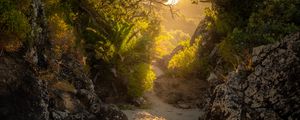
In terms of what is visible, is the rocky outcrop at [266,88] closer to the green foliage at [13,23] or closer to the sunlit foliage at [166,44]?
the green foliage at [13,23]

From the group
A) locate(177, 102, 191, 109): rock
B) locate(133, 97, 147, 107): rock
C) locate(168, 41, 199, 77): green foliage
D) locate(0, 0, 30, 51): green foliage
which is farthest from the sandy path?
locate(0, 0, 30, 51): green foliage

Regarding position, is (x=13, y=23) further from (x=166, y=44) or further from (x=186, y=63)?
(x=166, y=44)

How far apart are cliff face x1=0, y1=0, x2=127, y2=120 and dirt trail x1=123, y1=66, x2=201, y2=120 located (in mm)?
2646

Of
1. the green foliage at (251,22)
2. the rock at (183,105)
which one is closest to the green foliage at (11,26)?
the green foliage at (251,22)

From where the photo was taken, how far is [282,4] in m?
13.8

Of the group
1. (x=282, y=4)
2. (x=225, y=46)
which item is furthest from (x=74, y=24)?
A: (x=282, y=4)

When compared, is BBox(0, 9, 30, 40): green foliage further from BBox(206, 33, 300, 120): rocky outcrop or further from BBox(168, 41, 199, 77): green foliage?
BBox(168, 41, 199, 77): green foliage

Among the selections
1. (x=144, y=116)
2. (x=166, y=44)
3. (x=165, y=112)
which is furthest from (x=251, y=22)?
(x=166, y=44)

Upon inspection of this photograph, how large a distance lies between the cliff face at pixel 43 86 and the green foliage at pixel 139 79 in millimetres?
3941

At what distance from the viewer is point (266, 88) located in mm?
10500

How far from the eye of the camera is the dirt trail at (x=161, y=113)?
13.3 meters

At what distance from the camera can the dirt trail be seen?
13.3 m

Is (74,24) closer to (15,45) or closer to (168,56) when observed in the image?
(15,45)

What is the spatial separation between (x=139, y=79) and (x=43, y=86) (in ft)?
23.9
